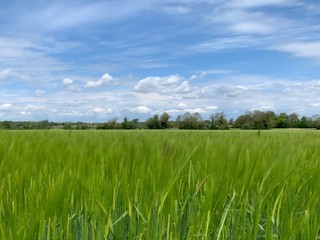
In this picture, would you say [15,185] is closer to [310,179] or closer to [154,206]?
[154,206]

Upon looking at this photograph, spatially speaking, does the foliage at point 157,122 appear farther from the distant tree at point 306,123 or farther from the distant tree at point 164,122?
the distant tree at point 306,123

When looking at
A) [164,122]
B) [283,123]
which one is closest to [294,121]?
[283,123]

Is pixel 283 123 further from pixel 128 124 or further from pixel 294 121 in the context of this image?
pixel 128 124

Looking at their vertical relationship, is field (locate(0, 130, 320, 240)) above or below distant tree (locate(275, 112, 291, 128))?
below

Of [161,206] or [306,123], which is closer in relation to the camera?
[161,206]

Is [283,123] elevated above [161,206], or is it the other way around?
[283,123]

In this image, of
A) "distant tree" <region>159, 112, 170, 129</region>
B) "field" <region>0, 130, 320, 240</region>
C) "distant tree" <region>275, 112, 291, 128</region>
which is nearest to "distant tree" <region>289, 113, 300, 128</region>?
"distant tree" <region>275, 112, 291, 128</region>

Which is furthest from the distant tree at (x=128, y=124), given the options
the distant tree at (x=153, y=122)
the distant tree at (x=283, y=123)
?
the distant tree at (x=283, y=123)

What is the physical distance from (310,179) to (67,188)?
3.07ft

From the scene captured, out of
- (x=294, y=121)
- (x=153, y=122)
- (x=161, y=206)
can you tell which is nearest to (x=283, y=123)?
(x=294, y=121)

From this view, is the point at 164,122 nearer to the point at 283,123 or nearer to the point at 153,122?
the point at 153,122

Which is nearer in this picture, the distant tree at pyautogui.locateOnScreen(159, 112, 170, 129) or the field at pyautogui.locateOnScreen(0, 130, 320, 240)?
the field at pyautogui.locateOnScreen(0, 130, 320, 240)

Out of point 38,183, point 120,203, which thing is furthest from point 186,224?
point 38,183

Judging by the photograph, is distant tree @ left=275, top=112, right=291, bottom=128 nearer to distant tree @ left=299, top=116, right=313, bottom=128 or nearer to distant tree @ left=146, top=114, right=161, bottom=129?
distant tree @ left=299, top=116, right=313, bottom=128
